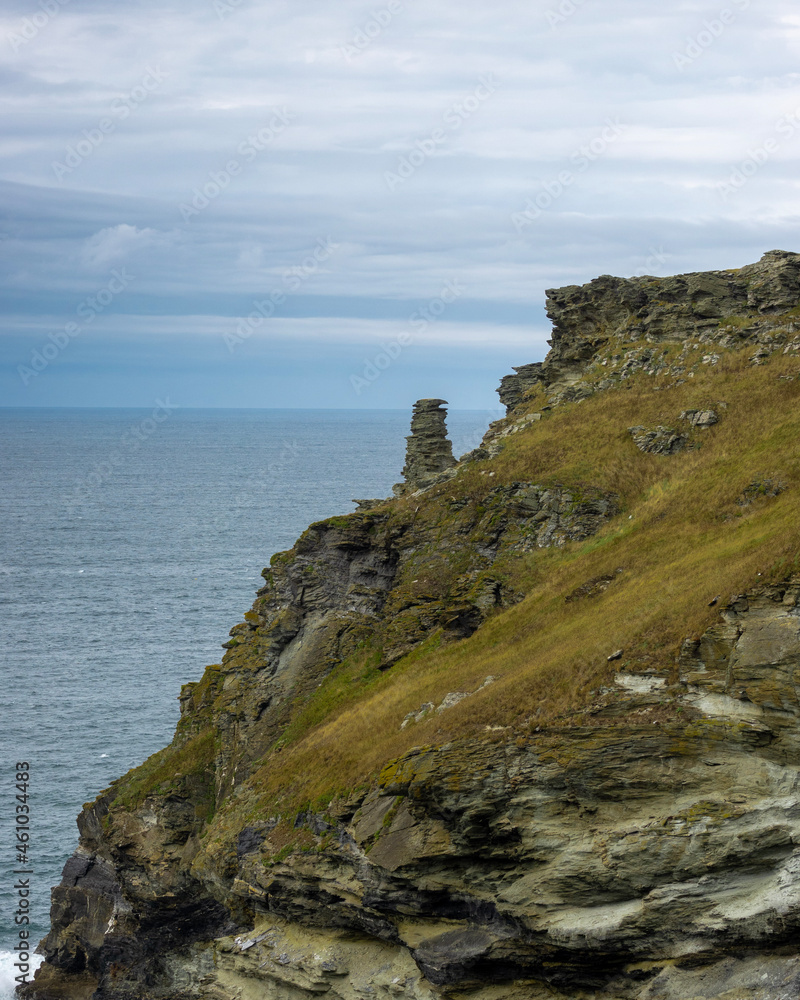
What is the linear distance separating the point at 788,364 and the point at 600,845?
35904mm

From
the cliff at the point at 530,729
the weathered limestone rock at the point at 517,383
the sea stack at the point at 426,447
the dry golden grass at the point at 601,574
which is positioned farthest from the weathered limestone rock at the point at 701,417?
the weathered limestone rock at the point at 517,383

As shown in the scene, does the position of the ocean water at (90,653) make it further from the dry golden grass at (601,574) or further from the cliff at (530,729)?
the dry golden grass at (601,574)

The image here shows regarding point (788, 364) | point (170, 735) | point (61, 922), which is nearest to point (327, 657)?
point (61, 922)

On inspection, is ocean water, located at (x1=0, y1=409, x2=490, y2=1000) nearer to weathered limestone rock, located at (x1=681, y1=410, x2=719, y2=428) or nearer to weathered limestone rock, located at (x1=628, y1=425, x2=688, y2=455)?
weathered limestone rock, located at (x1=628, y1=425, x2=688, y2=455)

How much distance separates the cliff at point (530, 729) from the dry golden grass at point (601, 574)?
0.17m

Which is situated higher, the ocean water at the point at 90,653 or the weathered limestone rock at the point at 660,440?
the weathered limestone rock at the point at 660,440

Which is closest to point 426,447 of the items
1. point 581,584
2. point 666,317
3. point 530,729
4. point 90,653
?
point 666,317

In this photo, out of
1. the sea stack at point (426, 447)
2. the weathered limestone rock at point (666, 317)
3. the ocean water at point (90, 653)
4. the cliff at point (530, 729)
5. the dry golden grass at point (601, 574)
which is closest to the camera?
the cliff at point (530, 729)

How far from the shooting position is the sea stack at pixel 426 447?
2749 inches

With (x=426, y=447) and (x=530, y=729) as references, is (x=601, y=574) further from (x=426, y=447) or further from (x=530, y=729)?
(x=426, y=447)

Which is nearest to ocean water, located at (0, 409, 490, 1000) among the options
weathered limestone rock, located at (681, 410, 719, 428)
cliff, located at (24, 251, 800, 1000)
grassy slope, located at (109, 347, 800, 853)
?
cliff, located at (24, 251, 800, 1000)

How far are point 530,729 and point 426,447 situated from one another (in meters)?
39.7

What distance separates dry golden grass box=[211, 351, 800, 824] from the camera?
3325cm

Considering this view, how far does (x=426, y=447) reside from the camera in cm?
6994
